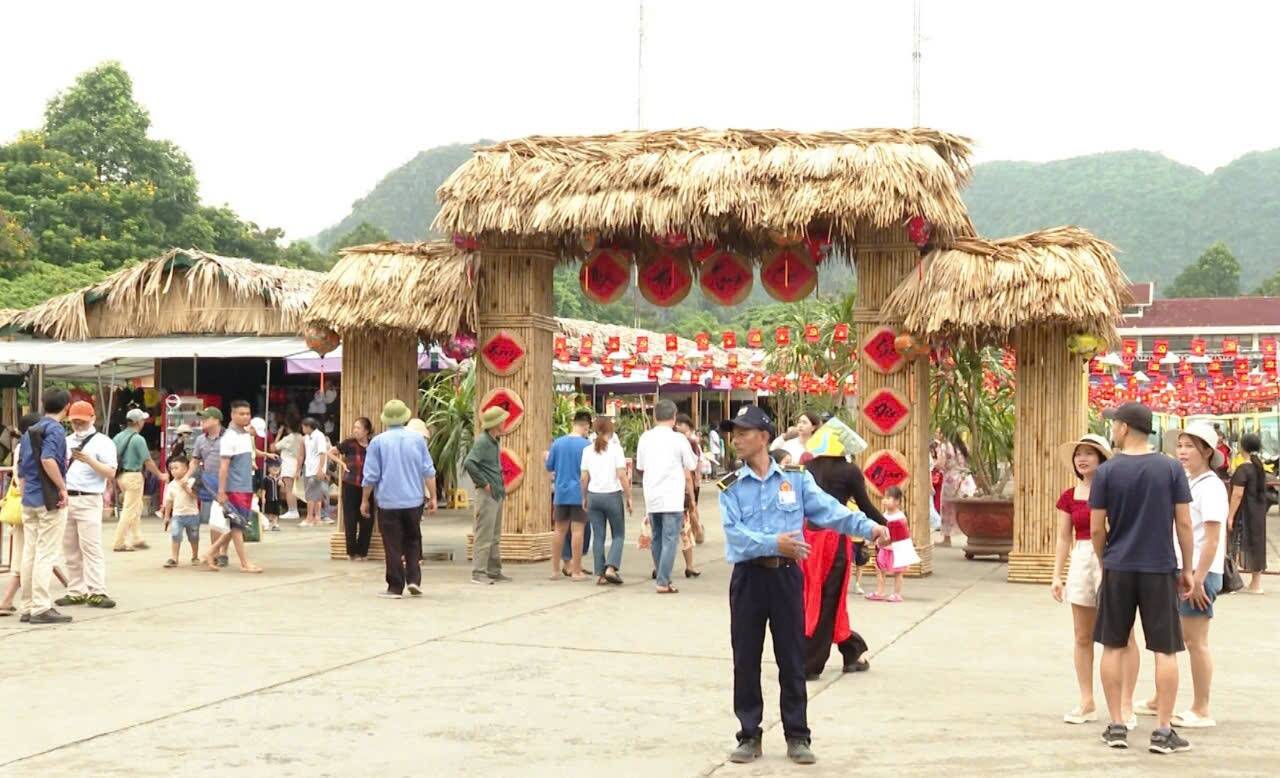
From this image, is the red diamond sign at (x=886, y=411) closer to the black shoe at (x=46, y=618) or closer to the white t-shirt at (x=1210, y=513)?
the white t-shirt at (x=1210, y=513)

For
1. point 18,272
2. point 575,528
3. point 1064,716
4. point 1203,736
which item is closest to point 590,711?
point 1064,716

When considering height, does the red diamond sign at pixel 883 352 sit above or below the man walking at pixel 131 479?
above

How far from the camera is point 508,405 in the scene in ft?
49.3

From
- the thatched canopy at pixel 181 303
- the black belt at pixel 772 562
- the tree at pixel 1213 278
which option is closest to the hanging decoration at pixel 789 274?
the black belt at pixel 772 562

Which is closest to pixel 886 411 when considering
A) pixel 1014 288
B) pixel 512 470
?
pixel 1014 288

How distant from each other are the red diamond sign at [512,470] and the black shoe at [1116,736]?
351 inches

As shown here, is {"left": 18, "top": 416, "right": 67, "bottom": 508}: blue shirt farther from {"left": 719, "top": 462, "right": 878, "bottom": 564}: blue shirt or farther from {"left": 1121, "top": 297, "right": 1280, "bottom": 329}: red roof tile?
{"left": 1121, "top": 297, "right": 1280, "bottom": 329}: red roof tile

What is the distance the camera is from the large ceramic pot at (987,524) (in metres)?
16.0

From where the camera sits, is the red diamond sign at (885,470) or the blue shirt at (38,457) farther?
the red diamond sign at (885,470)

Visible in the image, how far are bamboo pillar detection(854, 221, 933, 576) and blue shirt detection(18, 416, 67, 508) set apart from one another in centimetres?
719

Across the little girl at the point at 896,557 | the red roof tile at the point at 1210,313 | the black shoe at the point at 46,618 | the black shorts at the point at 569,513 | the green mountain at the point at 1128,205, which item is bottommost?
the black shoe at the point at 46,618

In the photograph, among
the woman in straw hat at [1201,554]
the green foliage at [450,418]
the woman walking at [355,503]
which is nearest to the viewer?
the woman in straw hat at [1201,554]

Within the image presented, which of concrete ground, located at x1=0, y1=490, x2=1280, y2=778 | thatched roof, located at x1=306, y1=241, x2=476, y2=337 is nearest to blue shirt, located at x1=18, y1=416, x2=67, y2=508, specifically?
concrete ground, located at x1=0, y1=490, x2=1280, y2=778

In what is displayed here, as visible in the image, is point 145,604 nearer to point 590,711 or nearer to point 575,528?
point 575,528
